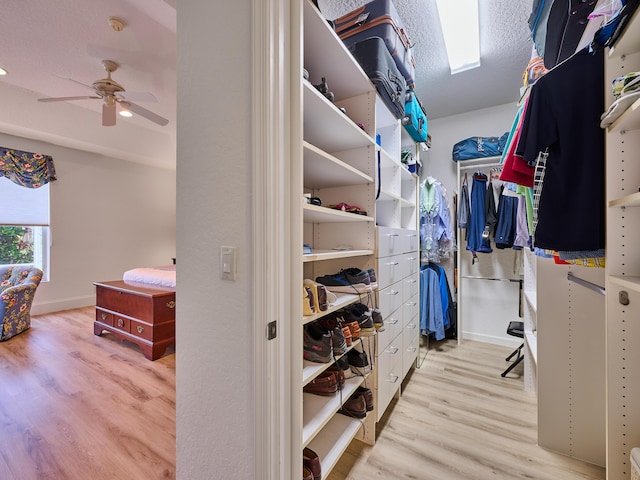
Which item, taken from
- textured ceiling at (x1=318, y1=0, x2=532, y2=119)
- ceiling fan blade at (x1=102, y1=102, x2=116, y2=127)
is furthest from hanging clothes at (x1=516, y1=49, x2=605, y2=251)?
ceiling fan blade at (x1=102, y1=102, x2=116, y2=127)

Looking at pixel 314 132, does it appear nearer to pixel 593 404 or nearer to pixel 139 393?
pixel 593 404

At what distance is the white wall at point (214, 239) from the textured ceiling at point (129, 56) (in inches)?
6.2

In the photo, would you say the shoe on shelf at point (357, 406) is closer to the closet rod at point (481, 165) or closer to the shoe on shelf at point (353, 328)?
the shoe on shelf at point (353, 328)

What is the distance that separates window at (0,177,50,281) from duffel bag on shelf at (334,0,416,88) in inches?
187

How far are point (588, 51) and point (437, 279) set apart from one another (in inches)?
92.1

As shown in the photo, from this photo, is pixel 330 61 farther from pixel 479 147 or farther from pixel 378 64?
pixel 479 147

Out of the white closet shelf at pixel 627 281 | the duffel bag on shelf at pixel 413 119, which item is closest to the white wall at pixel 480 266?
the duffel bag on shelf at pixel 413 119

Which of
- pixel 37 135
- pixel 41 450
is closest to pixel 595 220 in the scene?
pixel 41 450

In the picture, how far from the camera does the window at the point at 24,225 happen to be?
3789mm

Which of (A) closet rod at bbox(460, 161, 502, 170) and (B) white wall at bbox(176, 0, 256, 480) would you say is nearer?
(B) white wall at bbox(176, 0, 256, 480)

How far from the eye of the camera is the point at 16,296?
10.1 ft

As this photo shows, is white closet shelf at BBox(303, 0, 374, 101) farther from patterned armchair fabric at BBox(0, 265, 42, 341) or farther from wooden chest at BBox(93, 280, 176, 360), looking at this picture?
patterned armchair fabric at BBox(0, 265, 42, 341)

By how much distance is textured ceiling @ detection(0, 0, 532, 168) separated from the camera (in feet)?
6.43

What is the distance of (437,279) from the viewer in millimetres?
3029
